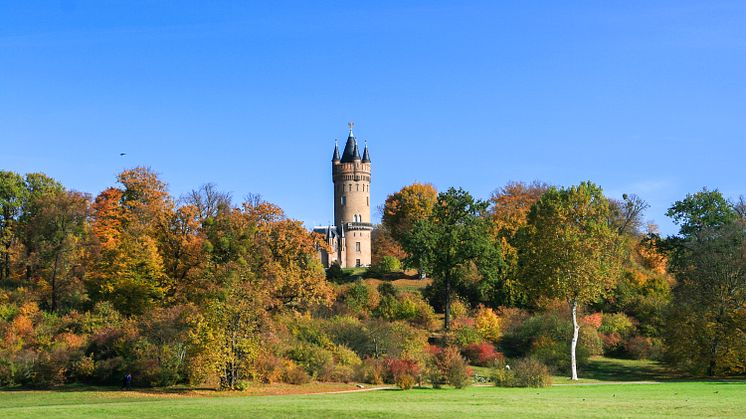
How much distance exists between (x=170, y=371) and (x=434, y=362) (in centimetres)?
1176

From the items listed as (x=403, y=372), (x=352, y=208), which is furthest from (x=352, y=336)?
(x=352, y=208)

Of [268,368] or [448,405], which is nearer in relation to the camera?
[448,405]

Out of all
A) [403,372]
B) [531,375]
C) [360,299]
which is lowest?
[531,375]

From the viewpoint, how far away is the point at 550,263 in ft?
144

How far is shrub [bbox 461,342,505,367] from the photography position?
49.0 m

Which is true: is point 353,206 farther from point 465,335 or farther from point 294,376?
point 294,376

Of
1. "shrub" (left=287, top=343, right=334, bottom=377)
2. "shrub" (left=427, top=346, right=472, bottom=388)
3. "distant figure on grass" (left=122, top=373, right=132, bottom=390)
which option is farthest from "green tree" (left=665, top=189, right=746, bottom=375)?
"distant figure on grass" (left=122, top=373, right=132, bottom=390)

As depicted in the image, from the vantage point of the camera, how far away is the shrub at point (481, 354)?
4903cm

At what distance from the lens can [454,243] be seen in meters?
57.8

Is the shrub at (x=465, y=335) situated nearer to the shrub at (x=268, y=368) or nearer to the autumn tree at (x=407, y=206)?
the shrub at (x=268, y=368)

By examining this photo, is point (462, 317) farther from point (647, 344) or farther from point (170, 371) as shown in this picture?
point (170, 371)

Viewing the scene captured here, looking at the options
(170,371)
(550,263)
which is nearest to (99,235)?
(170,371)

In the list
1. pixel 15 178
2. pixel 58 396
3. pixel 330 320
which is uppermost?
pixel 15 178

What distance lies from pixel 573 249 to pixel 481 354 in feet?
31.9
